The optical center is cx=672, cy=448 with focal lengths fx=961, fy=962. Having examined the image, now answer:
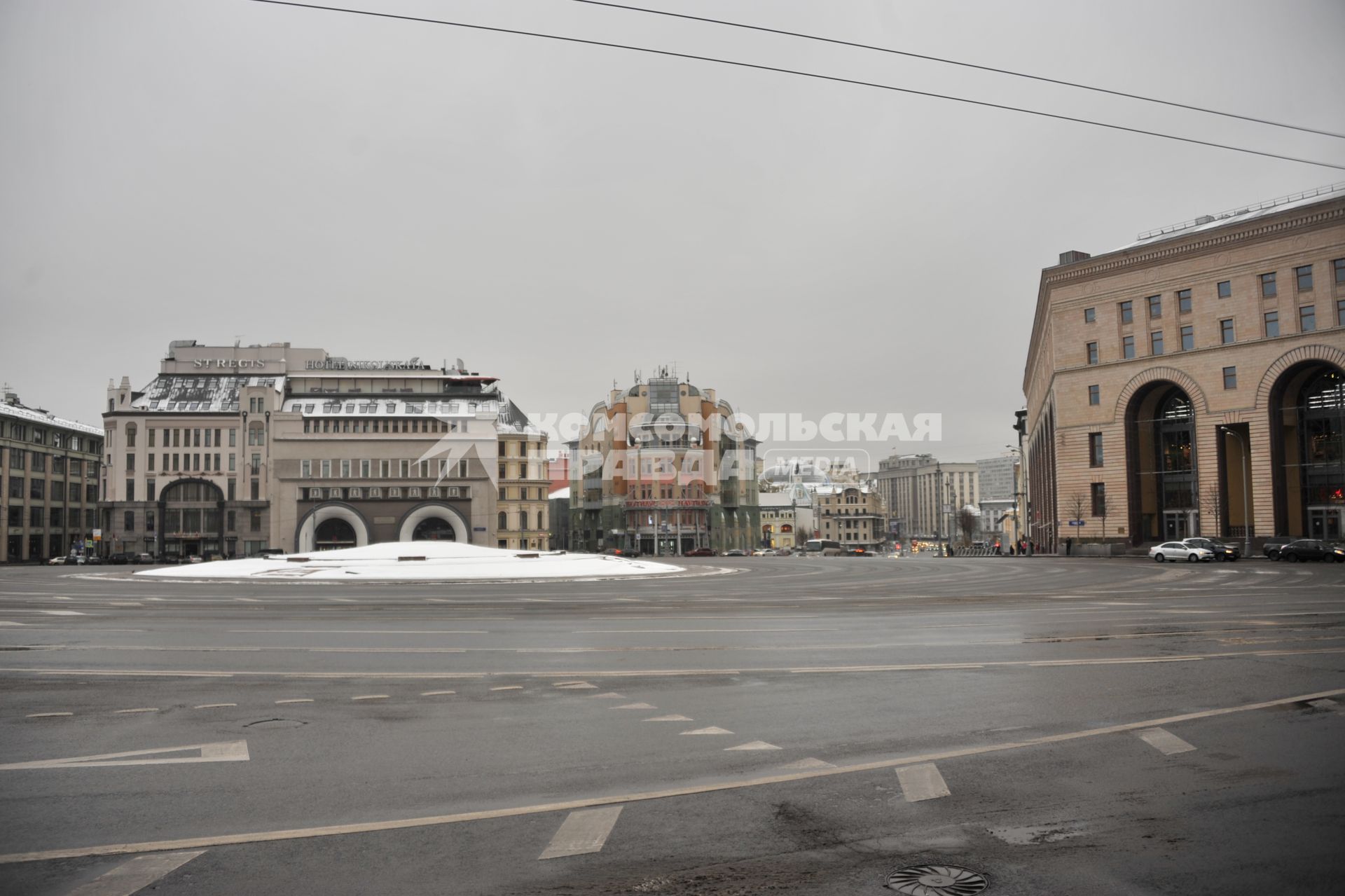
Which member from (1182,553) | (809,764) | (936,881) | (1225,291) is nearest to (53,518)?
(1182,553)

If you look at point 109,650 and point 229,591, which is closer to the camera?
point 109,650

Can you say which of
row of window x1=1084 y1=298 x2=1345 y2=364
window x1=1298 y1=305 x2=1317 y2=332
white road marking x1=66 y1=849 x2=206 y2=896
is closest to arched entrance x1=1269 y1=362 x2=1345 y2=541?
window x1=1298 y1=305 x2=1317 y2=332

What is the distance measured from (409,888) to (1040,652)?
11.3 meters

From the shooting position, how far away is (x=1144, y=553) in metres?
69.2

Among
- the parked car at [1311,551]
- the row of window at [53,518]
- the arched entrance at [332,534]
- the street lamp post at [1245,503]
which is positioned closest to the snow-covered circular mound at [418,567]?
the parked car at [1311,551]

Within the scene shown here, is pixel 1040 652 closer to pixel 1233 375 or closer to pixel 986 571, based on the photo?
→ pixel 986 571

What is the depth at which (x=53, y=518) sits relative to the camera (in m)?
104

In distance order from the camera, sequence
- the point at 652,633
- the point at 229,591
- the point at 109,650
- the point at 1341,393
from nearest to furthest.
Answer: the point at 109,650, the point at 652,633, the point at 229,591, the point at 1341,393

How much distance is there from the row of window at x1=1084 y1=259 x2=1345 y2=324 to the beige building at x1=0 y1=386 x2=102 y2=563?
96.4 meters

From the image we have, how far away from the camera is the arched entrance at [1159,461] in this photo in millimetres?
72000

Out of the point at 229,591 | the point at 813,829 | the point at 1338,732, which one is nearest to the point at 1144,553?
the point at 229,591

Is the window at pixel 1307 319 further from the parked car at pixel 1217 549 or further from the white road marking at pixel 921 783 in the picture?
the white road marking at pixel 921 783

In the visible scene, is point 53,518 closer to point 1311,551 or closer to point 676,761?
point 1311,551

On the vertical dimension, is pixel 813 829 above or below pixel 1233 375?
below
